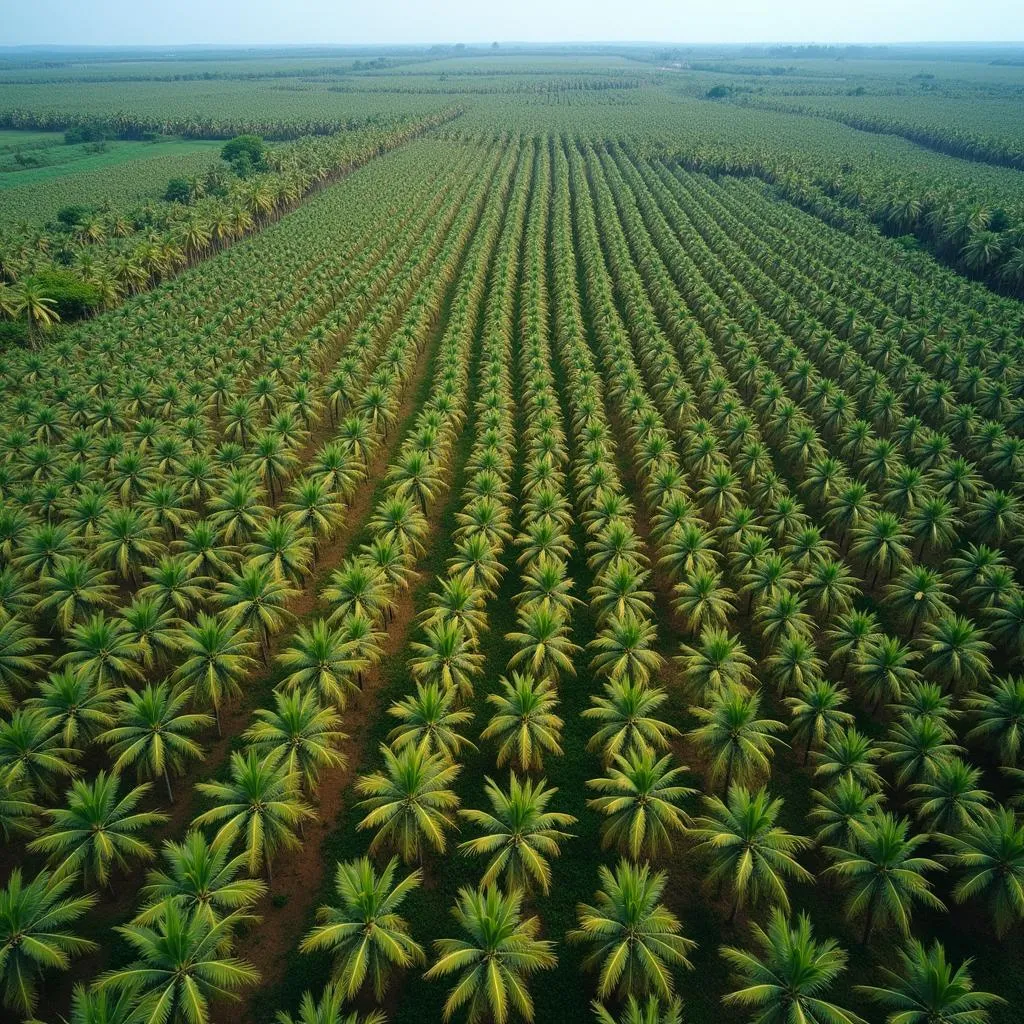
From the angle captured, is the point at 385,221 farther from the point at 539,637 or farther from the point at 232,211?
the point at 539,637

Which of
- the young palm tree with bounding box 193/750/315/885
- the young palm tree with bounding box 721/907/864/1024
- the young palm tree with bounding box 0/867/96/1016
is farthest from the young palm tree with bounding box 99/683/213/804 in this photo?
the young palm tree with bounding box 721/907/864/1024

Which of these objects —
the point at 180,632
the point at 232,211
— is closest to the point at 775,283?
the point at 180,632

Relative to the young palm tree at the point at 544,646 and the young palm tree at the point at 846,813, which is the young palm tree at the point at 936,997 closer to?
the young palm tree at the point at 846,813

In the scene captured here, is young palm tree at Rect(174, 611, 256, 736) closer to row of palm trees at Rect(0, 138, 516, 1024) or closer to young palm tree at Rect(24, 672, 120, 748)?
row of palm trees at Rect(0, 138, 516, 1024)

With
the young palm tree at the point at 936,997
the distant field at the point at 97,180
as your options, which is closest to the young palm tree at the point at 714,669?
the young palm tree at the point at 936,997

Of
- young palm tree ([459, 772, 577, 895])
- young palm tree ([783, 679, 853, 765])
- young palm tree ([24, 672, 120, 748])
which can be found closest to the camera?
young palm tree ([459, 772, 577, 895])

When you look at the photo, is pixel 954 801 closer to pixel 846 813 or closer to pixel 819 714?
pixel 846 813

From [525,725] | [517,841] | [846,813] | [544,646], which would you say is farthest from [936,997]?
[544,646]
